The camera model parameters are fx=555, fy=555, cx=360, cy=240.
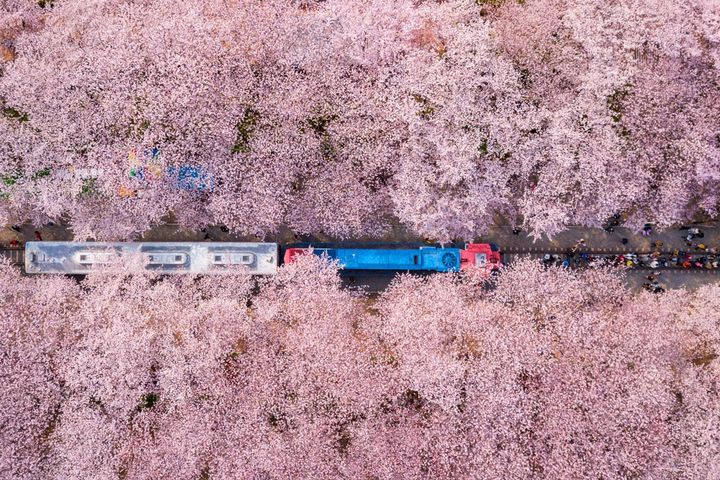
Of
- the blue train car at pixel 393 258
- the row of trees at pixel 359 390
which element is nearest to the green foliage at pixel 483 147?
the blue train car at pixel 393 258

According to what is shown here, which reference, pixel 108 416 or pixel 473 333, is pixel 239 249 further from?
pixel 473 333

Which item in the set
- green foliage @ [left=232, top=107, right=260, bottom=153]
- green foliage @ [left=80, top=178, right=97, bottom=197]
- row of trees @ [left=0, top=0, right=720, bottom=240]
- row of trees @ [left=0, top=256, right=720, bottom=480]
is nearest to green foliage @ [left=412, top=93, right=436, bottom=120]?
row of trees @ [left=0, top=0, right=720, bottom=240]

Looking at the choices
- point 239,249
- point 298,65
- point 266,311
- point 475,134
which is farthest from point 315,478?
point 298,65

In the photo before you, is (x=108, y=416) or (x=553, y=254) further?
(x=553, y=254)

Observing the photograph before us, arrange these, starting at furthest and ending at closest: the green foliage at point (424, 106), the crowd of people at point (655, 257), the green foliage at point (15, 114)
→ 1. the crowd of people at point (655, 257)
2. the green foliage at point (15, 114)
3. the green foliage at point (424, 106)

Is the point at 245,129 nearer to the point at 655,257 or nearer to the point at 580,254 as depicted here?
the point at 580,254

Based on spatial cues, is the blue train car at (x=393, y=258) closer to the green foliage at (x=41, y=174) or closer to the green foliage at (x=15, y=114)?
the green foliage at (x=41, y=174)
